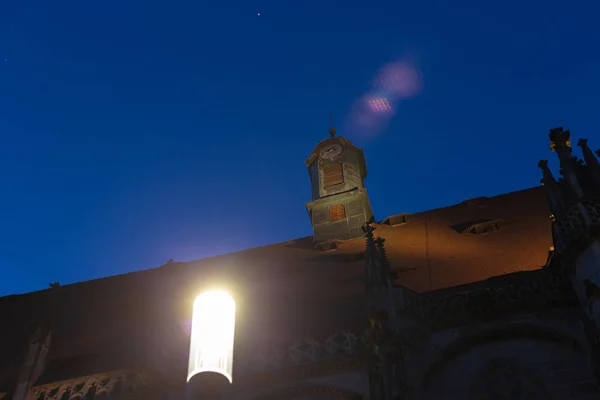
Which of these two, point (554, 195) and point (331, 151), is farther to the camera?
point (331, 151)

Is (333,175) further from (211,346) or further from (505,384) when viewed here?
(211,346)

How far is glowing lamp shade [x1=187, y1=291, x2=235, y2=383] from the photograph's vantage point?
4.51 meters

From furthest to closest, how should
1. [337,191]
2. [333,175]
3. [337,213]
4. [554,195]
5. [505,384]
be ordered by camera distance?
1. [333,175]
2. [337,191]
3. [337,213]
4. [554,195]
5. [505,384]

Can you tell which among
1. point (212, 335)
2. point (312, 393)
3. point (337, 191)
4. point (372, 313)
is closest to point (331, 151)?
point (337, 191)

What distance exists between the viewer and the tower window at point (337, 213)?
21.3 meters

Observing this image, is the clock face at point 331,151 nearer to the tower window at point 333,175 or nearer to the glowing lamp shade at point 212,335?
the tower window at point 333,175

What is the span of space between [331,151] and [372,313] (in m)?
13.7

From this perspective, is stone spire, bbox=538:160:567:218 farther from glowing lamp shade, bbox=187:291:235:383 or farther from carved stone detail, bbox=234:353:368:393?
glowing lamp shade, bbox=187:291:235:383

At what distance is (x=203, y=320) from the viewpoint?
4988 millimetres

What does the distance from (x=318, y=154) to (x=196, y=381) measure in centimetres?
1981

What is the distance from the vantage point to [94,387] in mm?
13578

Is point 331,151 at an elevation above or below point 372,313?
above

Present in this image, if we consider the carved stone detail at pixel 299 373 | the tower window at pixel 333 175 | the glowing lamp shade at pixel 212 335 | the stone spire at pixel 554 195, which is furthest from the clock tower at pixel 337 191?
the glowing lamp shade at pixel 212 335

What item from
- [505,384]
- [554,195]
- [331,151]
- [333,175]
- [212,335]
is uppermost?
[331,151]
